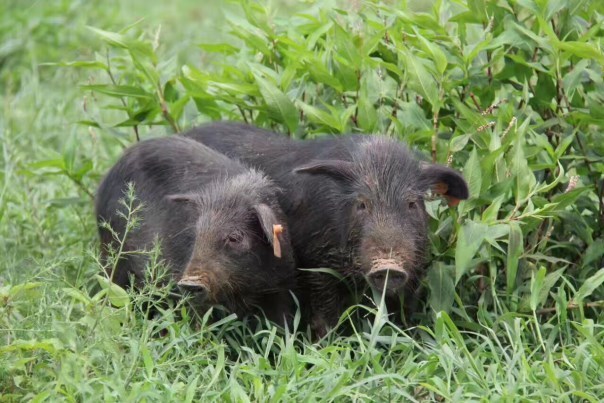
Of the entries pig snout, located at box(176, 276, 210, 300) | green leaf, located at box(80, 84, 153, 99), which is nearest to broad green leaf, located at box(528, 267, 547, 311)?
pig snout, located at box(176, 276, 210, 300)

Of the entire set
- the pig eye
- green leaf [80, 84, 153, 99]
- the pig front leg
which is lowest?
the pig front leg

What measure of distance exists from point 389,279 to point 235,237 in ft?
2.64

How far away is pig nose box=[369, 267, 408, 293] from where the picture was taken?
5.30 metres

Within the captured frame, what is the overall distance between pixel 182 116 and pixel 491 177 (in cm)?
207

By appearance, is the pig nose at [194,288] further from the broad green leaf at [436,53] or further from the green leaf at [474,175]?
the broad green leaf at [436,53]

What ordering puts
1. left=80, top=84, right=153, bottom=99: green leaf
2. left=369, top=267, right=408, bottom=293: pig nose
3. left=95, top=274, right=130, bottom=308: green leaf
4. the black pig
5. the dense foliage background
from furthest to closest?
left=80, top=84, right=153, bottom=99: green leaf → the black pig → left=369, top=267, right=408, bottom=293: pig nose → left=95, top=274, right=130, bottom=308: green leaf → the dense foliage background

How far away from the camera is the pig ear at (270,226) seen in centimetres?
548

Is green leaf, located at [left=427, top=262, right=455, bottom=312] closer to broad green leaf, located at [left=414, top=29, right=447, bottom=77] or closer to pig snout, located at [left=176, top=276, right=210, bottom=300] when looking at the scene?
broad green leaf, located at [left=414, top=29, right=447, bottom=77]

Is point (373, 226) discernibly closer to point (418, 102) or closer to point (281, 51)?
point (418, 102)

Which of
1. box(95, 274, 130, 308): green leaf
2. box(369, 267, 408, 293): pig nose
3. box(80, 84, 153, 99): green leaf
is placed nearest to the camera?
box(95, 274, 130, 308): green leaf

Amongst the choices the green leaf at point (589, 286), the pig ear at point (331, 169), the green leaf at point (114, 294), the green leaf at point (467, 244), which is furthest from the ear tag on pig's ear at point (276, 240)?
the green leaf at point (589, 286)

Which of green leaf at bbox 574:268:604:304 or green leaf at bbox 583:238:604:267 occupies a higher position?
green leaf at bbox 574:268:604:304

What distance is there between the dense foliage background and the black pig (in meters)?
0.19

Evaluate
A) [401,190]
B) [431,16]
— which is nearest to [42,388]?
[401,190]
